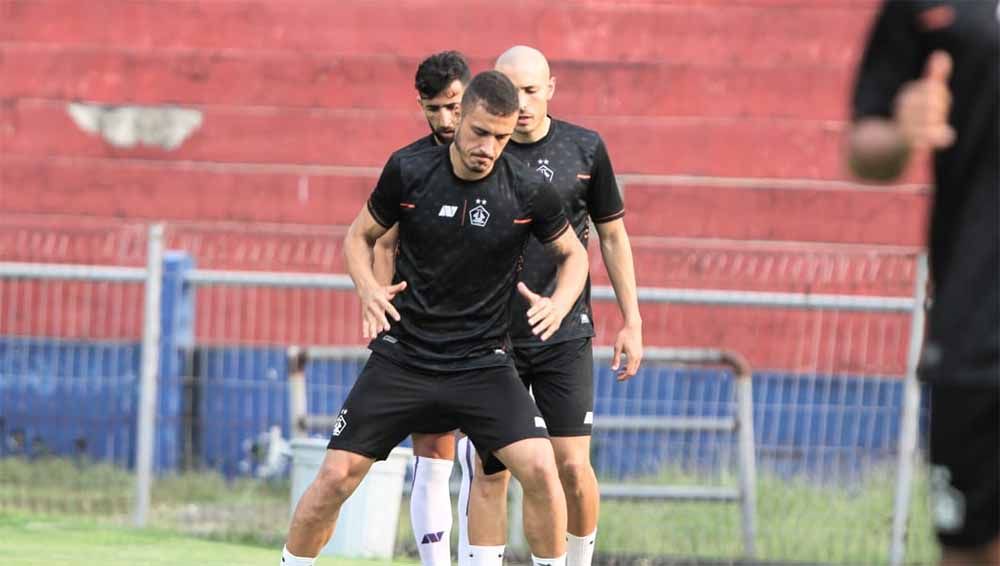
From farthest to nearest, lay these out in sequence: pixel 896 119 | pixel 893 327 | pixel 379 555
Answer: pixel 893 327 < pixel 379 555 < pixel 896 119

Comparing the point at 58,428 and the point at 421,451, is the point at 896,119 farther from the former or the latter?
the point at 58,428

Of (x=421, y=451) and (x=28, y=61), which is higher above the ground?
(x=28, y=61)

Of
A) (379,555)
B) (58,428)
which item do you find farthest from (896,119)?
(58,428)

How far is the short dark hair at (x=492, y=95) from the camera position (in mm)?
6055

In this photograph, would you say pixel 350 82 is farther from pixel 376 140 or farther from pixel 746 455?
pixel 746 455

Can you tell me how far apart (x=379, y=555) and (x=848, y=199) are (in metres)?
8.91

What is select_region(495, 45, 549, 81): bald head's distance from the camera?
7.10 meters

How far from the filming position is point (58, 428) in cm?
1212

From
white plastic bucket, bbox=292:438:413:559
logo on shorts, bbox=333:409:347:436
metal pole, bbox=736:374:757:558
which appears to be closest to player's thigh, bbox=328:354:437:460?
logo on shorts, bbox=333:409:347:436

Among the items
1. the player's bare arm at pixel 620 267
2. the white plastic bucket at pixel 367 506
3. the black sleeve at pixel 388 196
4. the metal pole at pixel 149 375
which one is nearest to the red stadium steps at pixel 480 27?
the metal pole at pixel 149 375

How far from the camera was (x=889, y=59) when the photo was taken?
3.90 meters

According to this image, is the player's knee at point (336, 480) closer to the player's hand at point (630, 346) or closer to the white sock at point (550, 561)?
the white sock at point (550, 561)

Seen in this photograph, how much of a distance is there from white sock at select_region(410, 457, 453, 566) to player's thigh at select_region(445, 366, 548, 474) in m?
0.82

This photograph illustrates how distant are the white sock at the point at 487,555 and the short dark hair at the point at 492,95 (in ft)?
5.65
